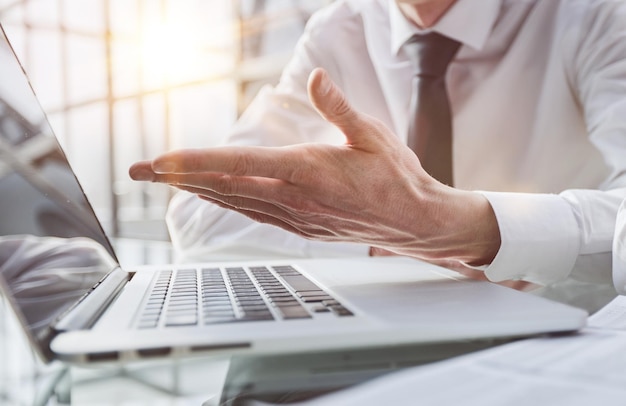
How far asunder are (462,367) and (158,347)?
6.1 inches

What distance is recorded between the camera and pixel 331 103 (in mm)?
375

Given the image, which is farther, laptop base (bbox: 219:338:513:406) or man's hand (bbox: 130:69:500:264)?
man's hand (bbox: 130:69:500:264)

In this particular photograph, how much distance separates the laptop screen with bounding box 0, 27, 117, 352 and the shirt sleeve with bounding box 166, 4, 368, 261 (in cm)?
31

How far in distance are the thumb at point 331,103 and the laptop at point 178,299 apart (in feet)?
0.44

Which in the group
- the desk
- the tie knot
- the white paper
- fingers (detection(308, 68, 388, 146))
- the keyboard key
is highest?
the tie knot

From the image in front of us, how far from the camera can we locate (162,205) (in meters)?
4.17

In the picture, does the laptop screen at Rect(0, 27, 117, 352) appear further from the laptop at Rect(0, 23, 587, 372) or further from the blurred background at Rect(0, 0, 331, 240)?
the blurred background at Rect(0, 0, 331, 240)

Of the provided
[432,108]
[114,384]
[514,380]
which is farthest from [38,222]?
[432,108]

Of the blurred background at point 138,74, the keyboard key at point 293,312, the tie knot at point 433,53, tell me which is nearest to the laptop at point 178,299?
the keyboard key at point 293,312

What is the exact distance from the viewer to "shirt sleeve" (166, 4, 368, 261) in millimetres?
904

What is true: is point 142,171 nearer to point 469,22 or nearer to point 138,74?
point 469,22

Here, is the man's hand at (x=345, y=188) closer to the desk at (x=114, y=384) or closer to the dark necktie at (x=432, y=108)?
the desk at (x=114, y=384)

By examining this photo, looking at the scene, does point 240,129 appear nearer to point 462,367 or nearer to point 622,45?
point 622,45

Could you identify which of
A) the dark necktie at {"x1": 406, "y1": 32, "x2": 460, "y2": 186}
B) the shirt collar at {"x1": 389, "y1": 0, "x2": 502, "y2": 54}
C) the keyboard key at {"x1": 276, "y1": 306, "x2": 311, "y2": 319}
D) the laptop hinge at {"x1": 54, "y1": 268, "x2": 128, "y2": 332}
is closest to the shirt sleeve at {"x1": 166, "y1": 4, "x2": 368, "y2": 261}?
the dark necktie at {"x1": 406, "y1": 32, "x2": 460, "y2": 186}
